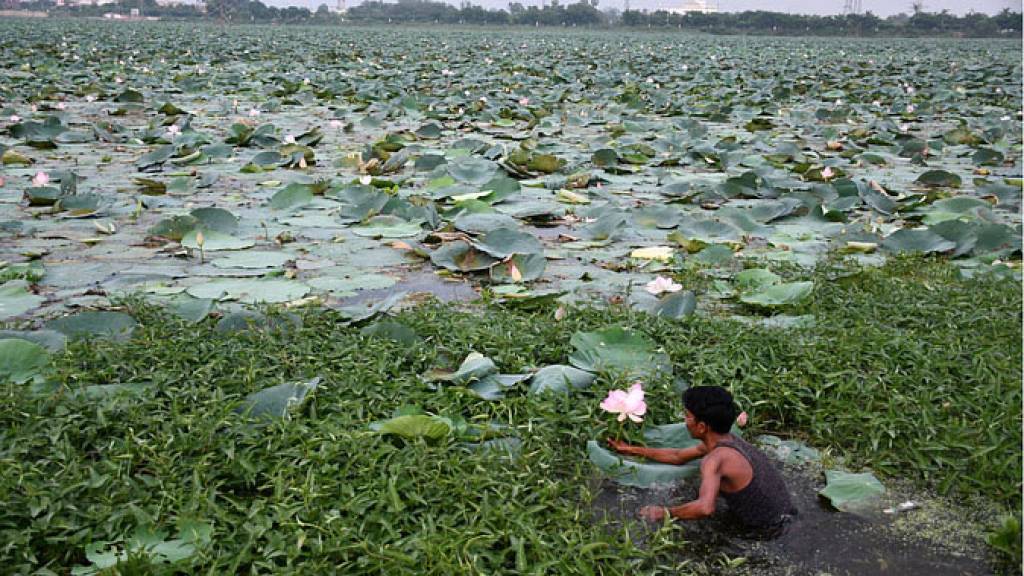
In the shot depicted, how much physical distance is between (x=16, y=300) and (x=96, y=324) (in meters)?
→ 0.39

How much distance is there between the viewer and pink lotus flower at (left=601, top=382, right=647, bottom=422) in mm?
1876

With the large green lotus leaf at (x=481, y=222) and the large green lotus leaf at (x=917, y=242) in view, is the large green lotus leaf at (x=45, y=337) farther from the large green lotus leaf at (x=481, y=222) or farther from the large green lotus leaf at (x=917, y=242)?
the large green lotus leaf at (x=917, y=242)

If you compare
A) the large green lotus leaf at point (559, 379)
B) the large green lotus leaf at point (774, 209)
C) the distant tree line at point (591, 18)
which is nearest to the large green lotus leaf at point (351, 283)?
the large green lotus leaf at point (559, 379)

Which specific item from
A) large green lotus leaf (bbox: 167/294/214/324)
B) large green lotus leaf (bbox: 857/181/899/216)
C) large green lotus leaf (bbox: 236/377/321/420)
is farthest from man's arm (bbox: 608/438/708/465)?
large green lotus leaf (bbox: 857/181/899/216)

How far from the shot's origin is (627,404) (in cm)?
188

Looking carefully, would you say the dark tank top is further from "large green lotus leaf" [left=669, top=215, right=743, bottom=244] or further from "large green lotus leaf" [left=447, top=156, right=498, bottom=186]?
"large green lotus leaf" [left=447, top=156, right=498, bottom=186]

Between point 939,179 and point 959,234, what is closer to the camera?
point 959,234

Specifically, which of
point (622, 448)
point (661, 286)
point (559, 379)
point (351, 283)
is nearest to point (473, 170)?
point (351, 283)

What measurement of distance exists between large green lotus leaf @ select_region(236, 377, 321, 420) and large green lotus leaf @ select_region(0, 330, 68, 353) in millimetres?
597

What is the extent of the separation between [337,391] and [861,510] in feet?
3.82

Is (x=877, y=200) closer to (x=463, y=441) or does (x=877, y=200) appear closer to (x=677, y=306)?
(x=677, y=306)

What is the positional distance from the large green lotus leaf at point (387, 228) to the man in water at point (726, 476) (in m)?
1.92

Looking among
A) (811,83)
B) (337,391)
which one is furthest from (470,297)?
(811,83)

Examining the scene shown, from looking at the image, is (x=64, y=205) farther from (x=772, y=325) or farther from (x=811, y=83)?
(x=811, y=83)
